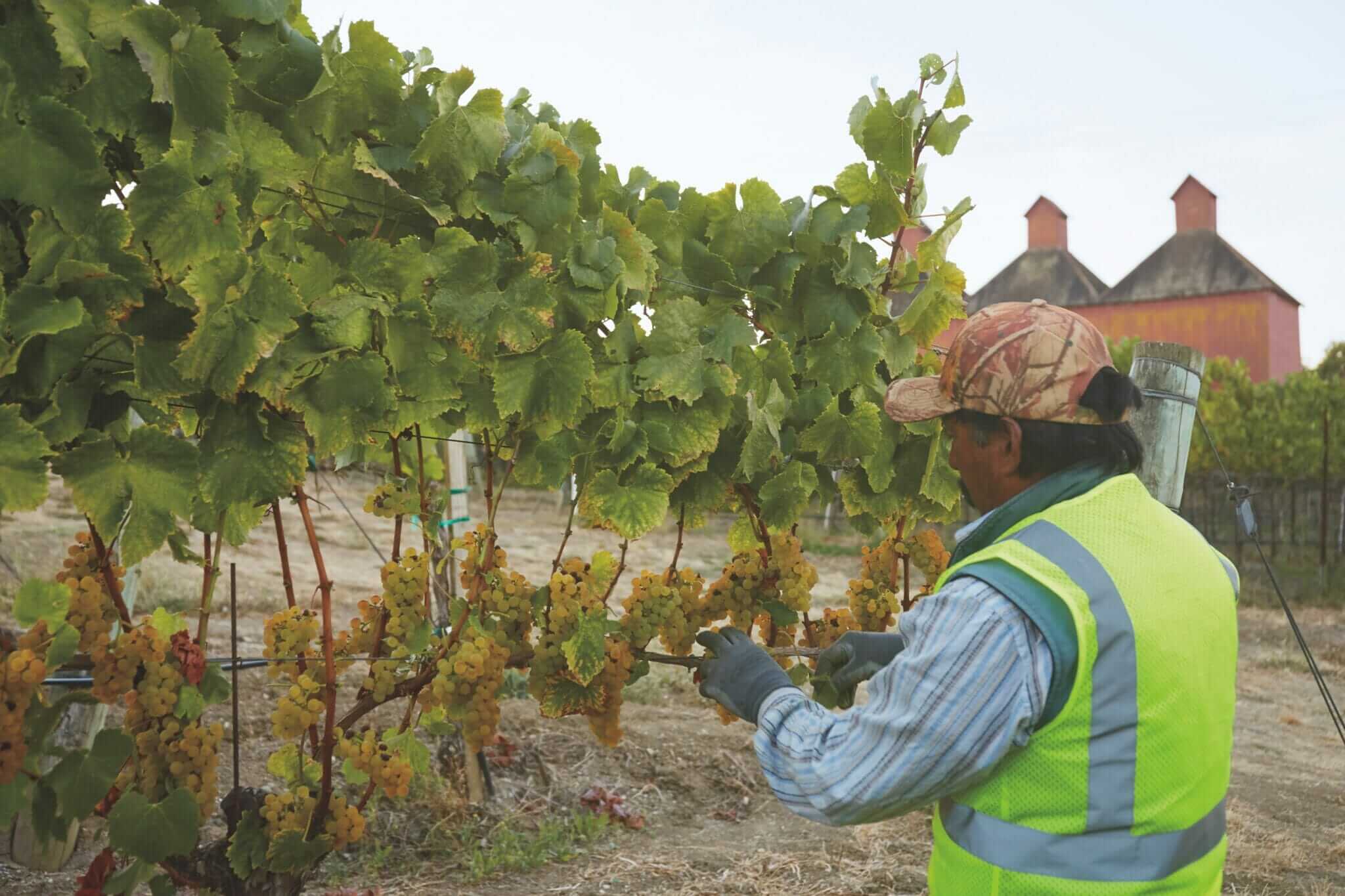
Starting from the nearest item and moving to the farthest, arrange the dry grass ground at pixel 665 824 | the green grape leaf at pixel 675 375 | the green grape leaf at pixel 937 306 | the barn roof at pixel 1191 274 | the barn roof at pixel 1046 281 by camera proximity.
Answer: the green grape leaf at pixel 675 375 → the green grape leaf at pixel 937 306 → the dry grass ground at pixel 665 824 → the barn roof at pixel 1191 274 → the barn roof at pixel 1046 281

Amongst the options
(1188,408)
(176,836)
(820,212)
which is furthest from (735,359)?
(1188,408)

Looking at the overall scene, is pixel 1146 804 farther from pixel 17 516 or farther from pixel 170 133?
pixel 17 516

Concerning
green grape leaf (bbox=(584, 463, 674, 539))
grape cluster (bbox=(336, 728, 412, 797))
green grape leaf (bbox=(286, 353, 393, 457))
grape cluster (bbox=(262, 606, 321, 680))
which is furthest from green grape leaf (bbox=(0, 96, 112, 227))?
grape cluster (bbox=(336, 728, 412, 797))

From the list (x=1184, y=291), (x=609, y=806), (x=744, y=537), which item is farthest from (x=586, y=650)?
(x=1184, y=291)

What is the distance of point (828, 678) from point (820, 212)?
41.0 inches

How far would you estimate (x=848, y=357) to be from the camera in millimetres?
2551

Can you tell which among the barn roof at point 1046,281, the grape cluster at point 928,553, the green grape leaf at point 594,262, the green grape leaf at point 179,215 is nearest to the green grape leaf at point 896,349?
the grape cluster at point 928,553

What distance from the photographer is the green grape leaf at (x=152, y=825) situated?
6.50ft

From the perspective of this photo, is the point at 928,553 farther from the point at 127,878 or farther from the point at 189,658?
the point at 127,878

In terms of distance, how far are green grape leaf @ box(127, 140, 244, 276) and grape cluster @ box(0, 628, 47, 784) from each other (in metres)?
0.67

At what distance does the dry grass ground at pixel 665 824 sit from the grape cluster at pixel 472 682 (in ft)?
3.67

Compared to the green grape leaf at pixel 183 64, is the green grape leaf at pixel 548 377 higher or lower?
lower

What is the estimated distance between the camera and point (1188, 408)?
3375 millimetres

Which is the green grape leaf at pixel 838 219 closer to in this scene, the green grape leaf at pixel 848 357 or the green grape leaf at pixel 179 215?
the green grape leaf at pixel 848 357
